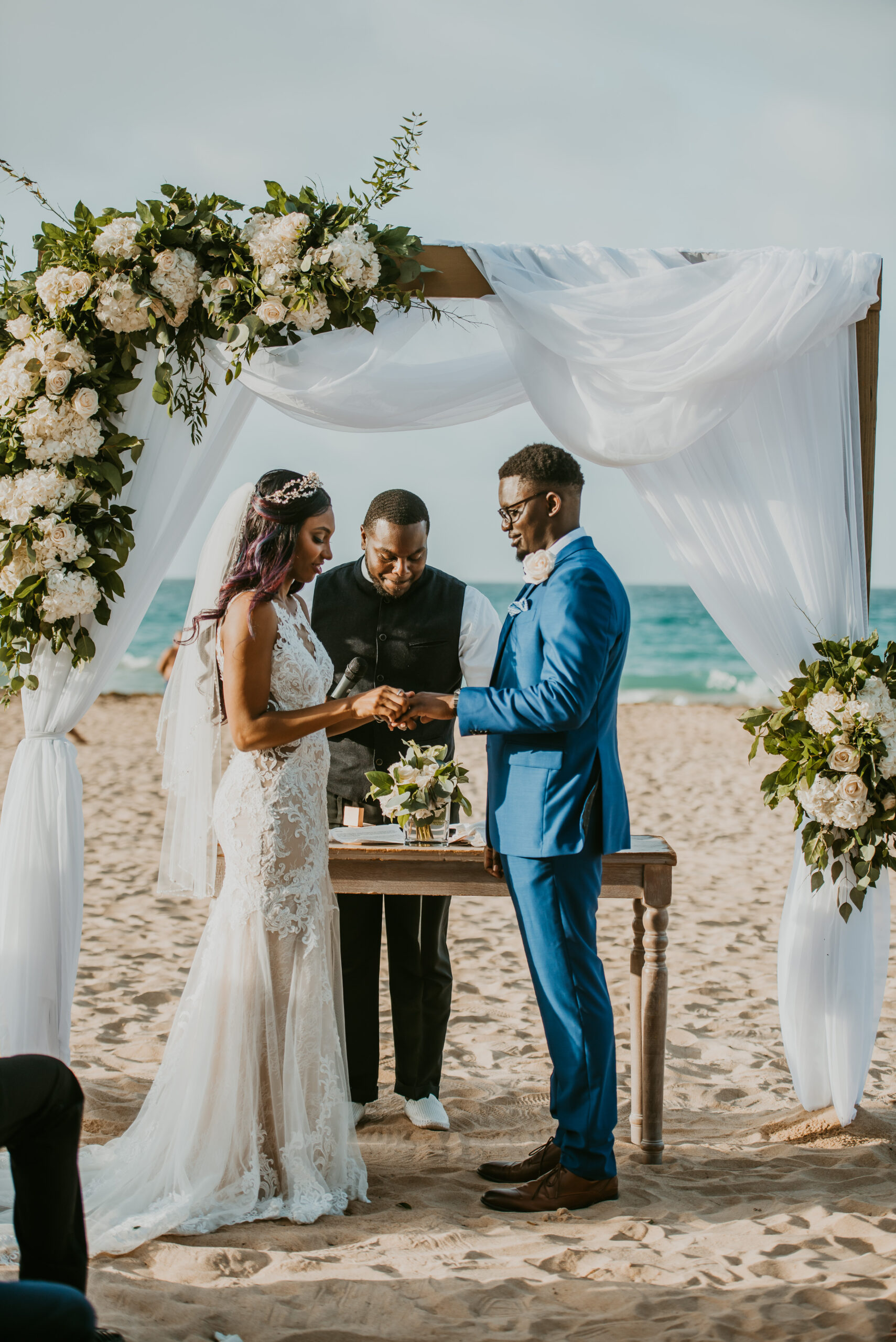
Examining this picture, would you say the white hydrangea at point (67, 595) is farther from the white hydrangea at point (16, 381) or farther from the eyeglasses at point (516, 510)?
the eyeglasses at point (516, 510)

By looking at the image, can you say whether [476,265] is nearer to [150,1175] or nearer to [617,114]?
[150,1175]

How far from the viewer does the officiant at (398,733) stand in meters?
3.97

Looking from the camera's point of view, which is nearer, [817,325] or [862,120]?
[817,325]

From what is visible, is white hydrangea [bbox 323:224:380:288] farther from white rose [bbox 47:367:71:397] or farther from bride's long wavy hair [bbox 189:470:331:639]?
white rose [bbox 47:367:71:397]

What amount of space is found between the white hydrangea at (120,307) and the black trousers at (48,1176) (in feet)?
7.70

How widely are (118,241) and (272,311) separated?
0.56 metres

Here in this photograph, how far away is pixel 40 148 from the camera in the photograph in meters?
22.6

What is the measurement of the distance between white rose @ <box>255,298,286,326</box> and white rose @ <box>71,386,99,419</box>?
1.97 ft

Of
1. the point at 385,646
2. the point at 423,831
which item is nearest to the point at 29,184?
the point at 385,646

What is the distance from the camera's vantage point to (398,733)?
4180 millimetres

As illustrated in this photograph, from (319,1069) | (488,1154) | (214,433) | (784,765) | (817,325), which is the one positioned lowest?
(488,1154)

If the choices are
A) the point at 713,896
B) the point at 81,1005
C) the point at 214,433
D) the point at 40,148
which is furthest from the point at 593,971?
the point at 40,148

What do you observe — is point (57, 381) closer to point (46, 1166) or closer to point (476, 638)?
point (476, 638)

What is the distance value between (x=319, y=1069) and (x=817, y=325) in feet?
9.16
